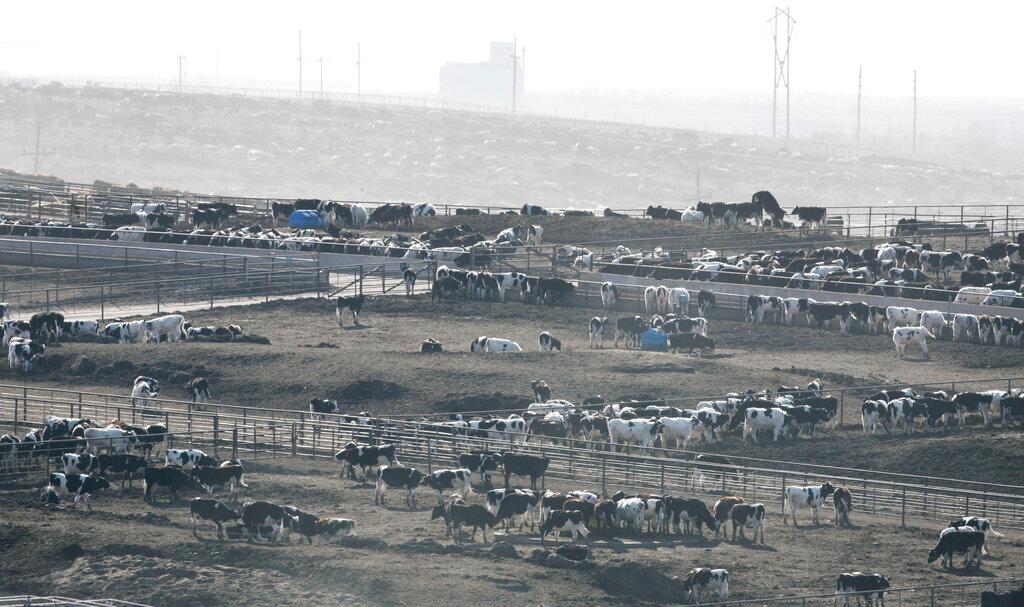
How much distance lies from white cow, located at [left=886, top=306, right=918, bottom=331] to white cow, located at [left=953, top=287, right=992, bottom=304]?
10.5 ft

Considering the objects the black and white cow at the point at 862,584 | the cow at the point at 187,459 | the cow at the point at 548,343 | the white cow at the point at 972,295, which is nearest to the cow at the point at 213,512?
the cow at the point at 187,459

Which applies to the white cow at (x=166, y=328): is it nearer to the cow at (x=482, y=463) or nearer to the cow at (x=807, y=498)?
the cow at (x=482, y=463)

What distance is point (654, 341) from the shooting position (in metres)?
48.2

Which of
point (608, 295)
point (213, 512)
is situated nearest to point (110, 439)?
point (213, 512)

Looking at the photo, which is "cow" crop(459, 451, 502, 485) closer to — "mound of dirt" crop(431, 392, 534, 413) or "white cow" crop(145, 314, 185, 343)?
"mound of dirt" crop(431, 392, 534, 413)

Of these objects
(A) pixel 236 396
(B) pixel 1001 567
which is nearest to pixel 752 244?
(A) pixel 236 396

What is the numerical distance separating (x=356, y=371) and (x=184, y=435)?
8167mm

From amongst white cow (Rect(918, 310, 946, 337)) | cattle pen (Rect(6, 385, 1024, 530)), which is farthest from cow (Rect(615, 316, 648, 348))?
cattle pen (Rect(6, 385, 1024, 530))

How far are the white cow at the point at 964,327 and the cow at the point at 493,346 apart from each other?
13.0 metres

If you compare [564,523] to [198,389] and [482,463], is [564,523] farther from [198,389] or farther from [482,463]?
[198,389]

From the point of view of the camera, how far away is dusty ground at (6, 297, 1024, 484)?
37.5m

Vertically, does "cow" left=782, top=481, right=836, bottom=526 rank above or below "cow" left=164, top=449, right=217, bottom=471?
below

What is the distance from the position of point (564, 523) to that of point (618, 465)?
5687 millimetres

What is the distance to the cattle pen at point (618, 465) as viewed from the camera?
32438 mm
